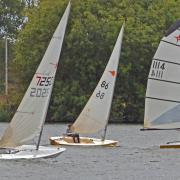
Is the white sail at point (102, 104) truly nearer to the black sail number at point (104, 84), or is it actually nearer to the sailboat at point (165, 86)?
the black sail number at point (104, 84)

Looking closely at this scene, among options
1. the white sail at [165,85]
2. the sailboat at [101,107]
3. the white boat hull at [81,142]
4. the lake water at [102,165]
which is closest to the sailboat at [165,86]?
the white sail at [165,85]

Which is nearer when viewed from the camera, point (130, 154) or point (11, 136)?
point (11, 136)

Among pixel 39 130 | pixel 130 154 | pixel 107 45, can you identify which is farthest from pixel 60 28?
pixel 107 45

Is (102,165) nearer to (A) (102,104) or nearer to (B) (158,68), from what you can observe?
(B) (158,68)

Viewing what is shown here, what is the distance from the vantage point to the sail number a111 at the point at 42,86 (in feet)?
84.1

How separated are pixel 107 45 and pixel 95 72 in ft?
7.30

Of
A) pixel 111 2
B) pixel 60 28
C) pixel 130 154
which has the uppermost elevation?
pixel 111 2

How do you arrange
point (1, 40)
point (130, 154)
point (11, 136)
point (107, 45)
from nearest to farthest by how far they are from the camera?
1. point (11, 136)
2. point (130, 154)
3. point (107, 45)
4. point (1, 40)

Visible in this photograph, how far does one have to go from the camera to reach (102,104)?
35344 mm

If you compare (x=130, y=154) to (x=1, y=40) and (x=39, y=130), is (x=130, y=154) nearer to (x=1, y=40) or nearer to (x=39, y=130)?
(x=39, y=130)

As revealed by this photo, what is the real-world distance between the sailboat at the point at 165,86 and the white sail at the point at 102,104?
142 inches

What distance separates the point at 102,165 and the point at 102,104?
24.1 ft

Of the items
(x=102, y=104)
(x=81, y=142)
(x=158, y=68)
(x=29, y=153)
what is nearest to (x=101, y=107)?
(x=102, y=104)

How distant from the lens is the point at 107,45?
202ft
